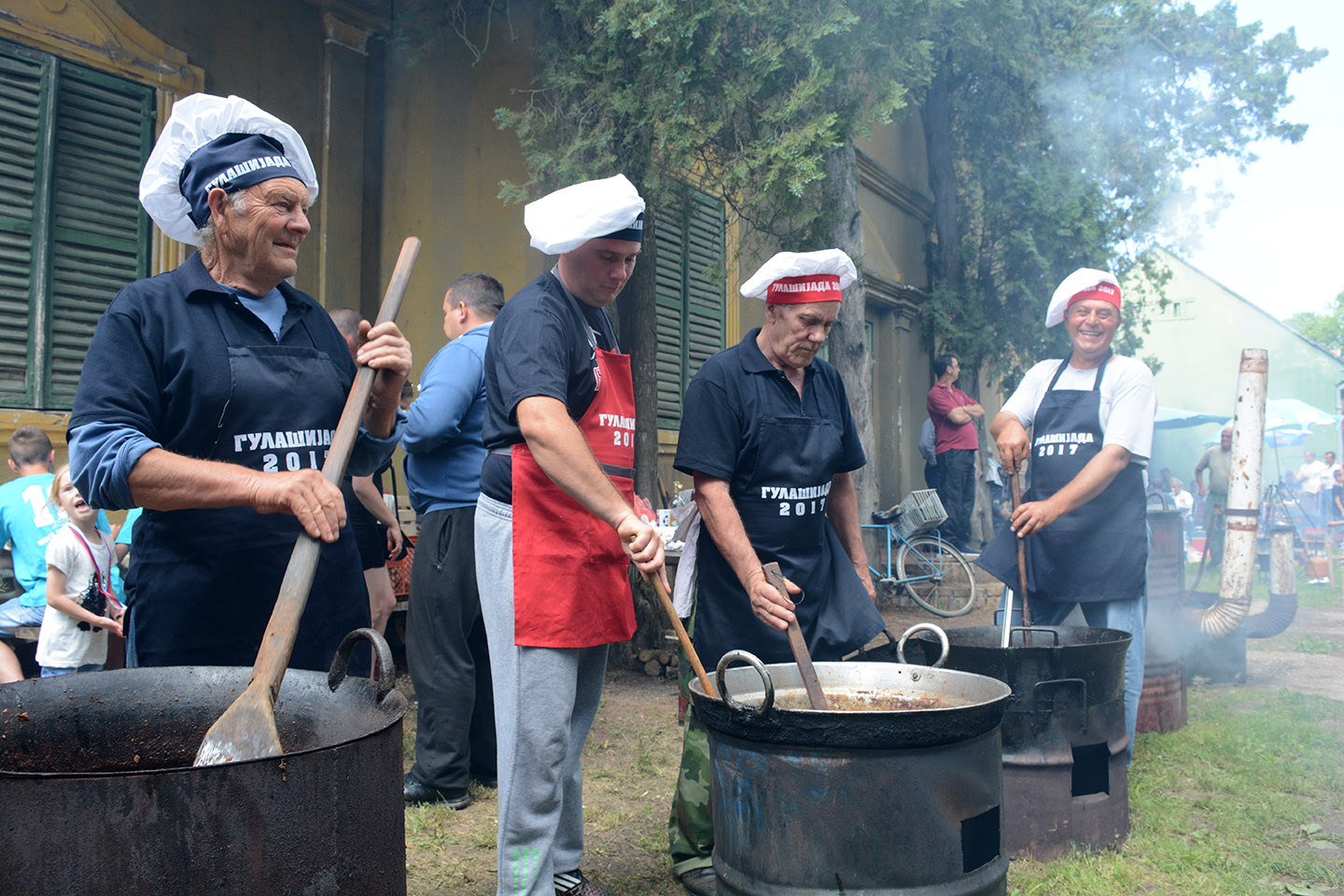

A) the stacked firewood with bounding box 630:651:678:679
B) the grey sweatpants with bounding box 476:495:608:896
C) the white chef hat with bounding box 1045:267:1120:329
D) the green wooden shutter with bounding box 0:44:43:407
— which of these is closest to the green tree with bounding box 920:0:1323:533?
the stacked firewood with bounding box 630:651:678:679

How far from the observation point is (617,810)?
13.9 feet

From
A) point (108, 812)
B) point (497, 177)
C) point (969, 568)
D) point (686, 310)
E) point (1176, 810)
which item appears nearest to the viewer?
point (108, 812)

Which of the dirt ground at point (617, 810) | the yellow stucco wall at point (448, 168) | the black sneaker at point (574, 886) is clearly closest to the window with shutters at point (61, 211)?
the yellow stucco wall at point (448, 168)

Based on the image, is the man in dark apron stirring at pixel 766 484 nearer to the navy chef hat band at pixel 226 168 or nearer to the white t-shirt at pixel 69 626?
the navy chef hat band at pixel 226 168

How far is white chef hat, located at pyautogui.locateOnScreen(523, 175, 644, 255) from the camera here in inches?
106

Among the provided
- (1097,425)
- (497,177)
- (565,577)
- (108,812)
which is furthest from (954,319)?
(108,812)

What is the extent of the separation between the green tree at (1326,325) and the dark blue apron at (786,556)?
78.5m

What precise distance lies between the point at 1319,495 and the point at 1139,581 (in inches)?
732

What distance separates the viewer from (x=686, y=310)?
358 inches

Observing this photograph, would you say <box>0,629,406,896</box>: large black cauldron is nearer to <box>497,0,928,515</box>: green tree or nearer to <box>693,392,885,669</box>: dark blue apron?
<box>693,392,885,669</box>: dark blue apron

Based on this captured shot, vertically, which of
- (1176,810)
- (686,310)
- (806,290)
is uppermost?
(686,310)

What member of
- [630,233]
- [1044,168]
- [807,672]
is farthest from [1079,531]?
[1044,168]

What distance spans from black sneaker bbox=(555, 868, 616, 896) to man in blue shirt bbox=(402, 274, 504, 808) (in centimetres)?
131

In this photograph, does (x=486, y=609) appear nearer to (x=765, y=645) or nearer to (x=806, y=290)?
(x=765, y=645)
